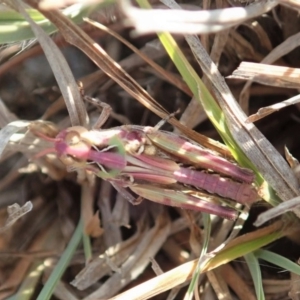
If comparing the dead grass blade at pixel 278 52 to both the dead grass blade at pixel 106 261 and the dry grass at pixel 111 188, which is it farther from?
the dead grass blade at pixel 106 261

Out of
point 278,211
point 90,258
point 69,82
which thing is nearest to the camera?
point 278,211

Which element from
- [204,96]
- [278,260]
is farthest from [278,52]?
[278,260]

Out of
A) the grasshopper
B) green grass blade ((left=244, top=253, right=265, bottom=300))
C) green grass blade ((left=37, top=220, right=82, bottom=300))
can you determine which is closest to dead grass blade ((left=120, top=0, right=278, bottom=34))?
the grasshopper

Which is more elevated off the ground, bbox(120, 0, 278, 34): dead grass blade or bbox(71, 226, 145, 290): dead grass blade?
bbox(120, 0, 278, 34): dead grass blade

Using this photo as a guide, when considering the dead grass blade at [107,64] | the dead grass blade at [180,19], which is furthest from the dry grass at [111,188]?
the dead grass blade at [180,19]

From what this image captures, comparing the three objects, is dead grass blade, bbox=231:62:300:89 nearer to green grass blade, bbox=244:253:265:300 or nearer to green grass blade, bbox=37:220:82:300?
green grass blade, bbox=244:253:265:300

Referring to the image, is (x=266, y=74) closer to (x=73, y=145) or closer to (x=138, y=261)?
(x=73, y=145)

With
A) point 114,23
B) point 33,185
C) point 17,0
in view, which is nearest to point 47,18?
point 17,0

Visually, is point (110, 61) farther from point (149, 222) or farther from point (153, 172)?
point (149, 222)

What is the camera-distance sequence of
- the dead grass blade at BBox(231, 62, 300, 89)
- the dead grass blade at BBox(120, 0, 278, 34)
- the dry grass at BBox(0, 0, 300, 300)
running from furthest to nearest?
1. the dry grass at BBox(0, 0, 300, 300)
2. the dead grass blade at BBox(231, 62, 300, 89)
3. the dead grass blade at BBox(120, 0, 278, 34)
